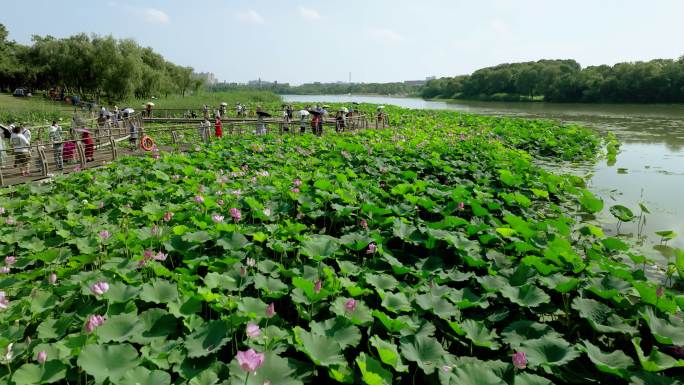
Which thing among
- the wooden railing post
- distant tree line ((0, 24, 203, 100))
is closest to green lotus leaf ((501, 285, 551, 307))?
the wooden railing post

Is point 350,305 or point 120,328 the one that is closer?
point 120,328

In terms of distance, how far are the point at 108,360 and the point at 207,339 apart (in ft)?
1.58

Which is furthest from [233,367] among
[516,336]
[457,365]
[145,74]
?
[145,74]

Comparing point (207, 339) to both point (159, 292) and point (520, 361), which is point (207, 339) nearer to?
point (159, 292)

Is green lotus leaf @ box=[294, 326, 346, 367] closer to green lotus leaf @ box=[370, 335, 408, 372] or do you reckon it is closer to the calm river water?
green lotus leaf @ box=[370, 335, 408, 372]

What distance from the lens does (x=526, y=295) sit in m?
2.91

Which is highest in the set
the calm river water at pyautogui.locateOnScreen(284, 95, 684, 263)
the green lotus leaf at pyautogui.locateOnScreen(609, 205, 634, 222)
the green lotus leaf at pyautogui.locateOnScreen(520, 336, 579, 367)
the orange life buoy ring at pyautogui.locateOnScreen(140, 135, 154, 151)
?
the orange life buoy ring at pyautogui.locateOnScreen(140, 135, 154, 151)

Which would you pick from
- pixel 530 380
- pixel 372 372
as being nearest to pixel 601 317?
pixel 530 380

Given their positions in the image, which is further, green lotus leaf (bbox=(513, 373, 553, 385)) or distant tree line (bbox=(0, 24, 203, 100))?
distant tree line (bbox=(0, 24, 203, 100))

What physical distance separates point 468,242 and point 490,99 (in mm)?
69415

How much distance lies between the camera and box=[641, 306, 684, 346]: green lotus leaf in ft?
7.99

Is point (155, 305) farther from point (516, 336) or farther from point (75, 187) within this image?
point (75, 187)

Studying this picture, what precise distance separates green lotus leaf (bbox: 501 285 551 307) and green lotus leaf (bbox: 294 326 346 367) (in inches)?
52.2

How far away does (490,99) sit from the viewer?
2657 inches
